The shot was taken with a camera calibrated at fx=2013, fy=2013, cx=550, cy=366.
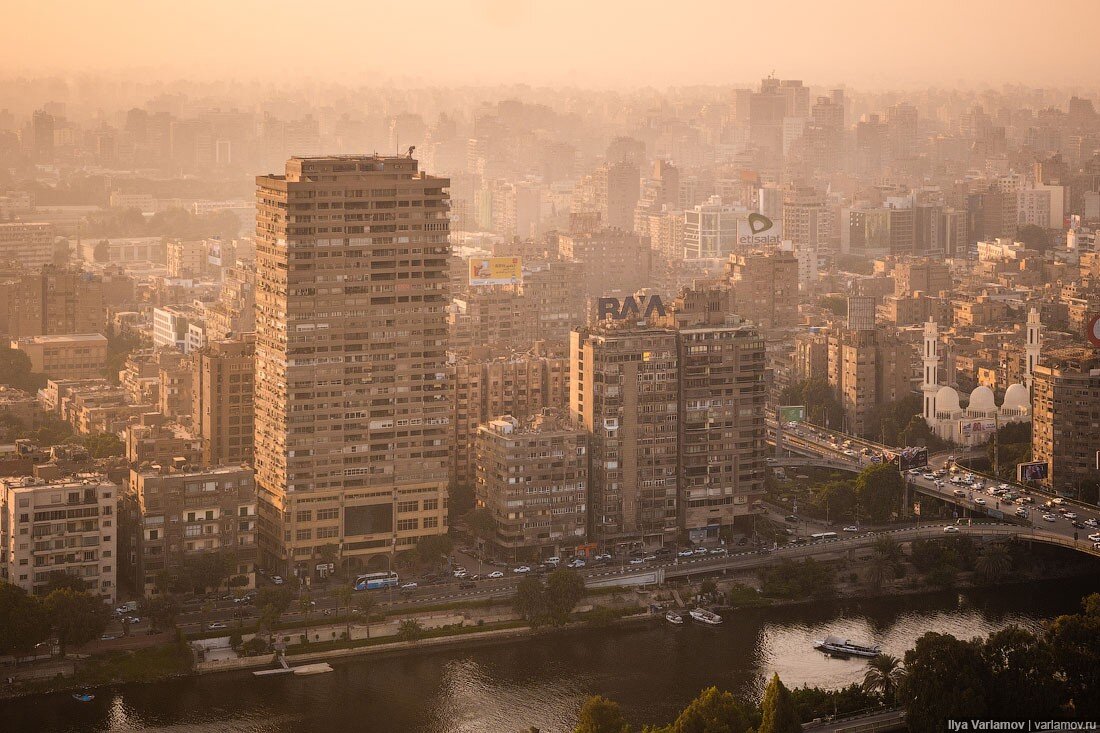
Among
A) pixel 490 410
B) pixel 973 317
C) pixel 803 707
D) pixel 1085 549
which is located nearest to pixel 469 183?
pixel 973 317

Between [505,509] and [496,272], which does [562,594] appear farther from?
[496,272]

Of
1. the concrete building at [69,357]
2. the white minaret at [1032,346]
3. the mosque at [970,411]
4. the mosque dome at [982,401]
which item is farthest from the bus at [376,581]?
the white minaret at [1032,346]

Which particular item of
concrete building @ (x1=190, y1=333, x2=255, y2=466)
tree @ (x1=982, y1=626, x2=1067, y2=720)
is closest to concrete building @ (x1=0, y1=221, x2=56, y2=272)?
concrete building @ (x1=190, y1=333, x2=255, y2=466)

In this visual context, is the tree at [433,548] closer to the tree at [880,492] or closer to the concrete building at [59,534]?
the concrete building at [59,534]

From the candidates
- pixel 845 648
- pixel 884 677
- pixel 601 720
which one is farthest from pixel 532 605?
pixel 601 720

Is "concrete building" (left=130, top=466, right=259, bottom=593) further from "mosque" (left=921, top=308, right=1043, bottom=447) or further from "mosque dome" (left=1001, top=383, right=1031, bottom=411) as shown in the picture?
"mosque dome" (left=1001, top=383, right=1031, bottom=411)

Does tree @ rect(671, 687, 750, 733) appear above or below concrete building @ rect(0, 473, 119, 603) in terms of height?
below
